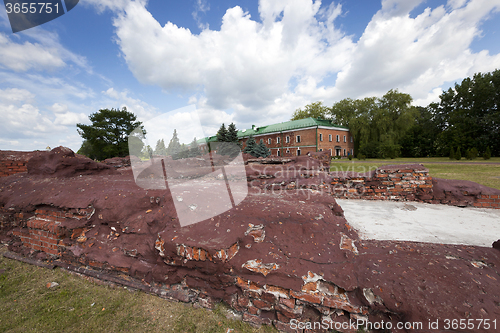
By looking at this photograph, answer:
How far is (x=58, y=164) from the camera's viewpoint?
12.9ft

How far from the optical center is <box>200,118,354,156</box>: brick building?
30.7 metres

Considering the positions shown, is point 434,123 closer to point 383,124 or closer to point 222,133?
point 383,124

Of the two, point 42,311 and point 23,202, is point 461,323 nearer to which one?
point 42,311

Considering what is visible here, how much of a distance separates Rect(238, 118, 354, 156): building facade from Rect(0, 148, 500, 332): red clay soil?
1124 inches

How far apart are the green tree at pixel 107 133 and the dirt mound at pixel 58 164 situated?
85.3 feet

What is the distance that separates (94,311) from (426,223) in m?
4.96

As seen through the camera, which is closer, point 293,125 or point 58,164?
point 58,164

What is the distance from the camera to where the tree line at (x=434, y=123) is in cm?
2277

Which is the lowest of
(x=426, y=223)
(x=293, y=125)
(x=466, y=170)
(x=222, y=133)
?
(x=466, y=170)

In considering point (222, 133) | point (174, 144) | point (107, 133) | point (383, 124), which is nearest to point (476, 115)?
point (383, 124)

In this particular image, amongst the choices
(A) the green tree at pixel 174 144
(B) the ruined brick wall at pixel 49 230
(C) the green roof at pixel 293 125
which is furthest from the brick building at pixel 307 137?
(B) the ruined brick wall at pixel 49 230

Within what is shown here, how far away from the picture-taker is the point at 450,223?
3.26 m

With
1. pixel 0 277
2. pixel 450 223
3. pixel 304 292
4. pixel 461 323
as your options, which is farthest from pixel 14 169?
pixel 450 223

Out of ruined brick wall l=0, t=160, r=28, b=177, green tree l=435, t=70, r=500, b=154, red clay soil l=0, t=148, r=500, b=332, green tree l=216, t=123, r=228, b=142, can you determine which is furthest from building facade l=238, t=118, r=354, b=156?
red clay soil l=0, t=148, r=500, b=332
